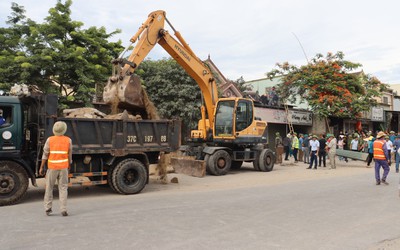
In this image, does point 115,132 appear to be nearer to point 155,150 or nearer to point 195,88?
point 155,150

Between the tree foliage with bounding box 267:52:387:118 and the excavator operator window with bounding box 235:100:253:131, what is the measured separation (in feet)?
33.4

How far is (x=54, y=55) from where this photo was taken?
14.9m

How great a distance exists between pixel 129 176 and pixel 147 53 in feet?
14.3

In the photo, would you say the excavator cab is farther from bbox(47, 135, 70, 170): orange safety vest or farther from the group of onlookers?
bbox(47, 135, 70, 170): orange safety vest

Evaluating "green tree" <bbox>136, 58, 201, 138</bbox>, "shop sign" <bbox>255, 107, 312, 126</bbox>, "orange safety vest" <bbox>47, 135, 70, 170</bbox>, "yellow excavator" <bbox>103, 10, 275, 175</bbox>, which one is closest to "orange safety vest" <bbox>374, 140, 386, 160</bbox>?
"yellow excavator" <bbox>103, 10, 275, 175</bbox>

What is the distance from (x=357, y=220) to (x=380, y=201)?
7.91 ft

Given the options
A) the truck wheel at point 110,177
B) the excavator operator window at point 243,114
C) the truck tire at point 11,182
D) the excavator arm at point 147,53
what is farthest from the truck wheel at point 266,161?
the truck tire at point 11,182

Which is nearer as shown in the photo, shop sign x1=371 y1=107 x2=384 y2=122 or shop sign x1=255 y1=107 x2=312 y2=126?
shop sign x1=255 y1=107 x2=312 y2=126

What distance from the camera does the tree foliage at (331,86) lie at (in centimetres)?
2388

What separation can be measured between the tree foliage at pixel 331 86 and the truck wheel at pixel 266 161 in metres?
9.18

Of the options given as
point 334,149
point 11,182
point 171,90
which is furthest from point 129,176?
point 171,90

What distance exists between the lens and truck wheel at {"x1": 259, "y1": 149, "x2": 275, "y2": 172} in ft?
52.2

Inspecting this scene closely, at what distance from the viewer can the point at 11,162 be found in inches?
303

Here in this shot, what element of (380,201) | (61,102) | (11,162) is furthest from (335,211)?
(61,102)
